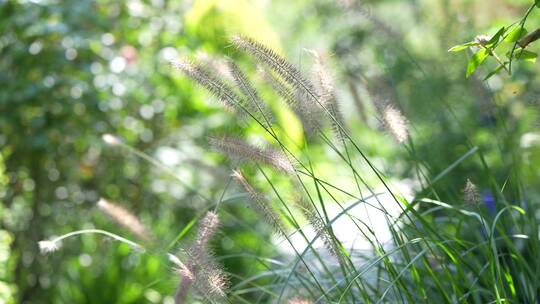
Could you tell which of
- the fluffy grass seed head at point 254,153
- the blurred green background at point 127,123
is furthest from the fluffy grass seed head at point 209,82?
the blurred green background at point 127,123

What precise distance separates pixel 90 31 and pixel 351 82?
→ 57.4 inches

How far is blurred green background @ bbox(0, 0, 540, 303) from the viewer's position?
319 centimetres

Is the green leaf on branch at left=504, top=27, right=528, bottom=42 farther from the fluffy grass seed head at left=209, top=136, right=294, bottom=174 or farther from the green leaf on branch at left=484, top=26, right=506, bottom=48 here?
the fluffy grass seed head at left=209, top=136, right=294, bottom=174

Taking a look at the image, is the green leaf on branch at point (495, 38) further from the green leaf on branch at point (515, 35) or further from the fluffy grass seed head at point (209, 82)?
the fluffy grass seed head at point (209, 82)

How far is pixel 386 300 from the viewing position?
6.06 ft

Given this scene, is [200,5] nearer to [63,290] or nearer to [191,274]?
[63,290]

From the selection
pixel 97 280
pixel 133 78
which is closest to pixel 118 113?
pixel 133 78

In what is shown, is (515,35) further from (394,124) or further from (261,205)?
(261,205)

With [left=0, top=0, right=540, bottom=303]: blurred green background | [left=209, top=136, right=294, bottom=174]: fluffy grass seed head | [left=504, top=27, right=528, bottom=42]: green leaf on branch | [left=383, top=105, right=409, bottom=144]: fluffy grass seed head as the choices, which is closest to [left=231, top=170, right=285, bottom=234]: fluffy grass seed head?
[left=209, top=136, right=294, bottom=174]: fluffy grass seed head

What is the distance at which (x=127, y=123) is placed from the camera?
3.99 meters

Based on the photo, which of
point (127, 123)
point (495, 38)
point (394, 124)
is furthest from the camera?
point (127, 123)

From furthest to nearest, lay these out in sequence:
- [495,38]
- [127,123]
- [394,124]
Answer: [127,123] < [394,124] < [495,38]

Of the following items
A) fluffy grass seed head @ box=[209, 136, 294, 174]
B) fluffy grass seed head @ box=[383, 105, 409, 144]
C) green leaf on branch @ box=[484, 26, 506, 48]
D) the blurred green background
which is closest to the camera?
green leaf on branch @ box=[484, 26, 506, 48]

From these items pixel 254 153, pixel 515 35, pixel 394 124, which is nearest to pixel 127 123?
pixel 394 124
